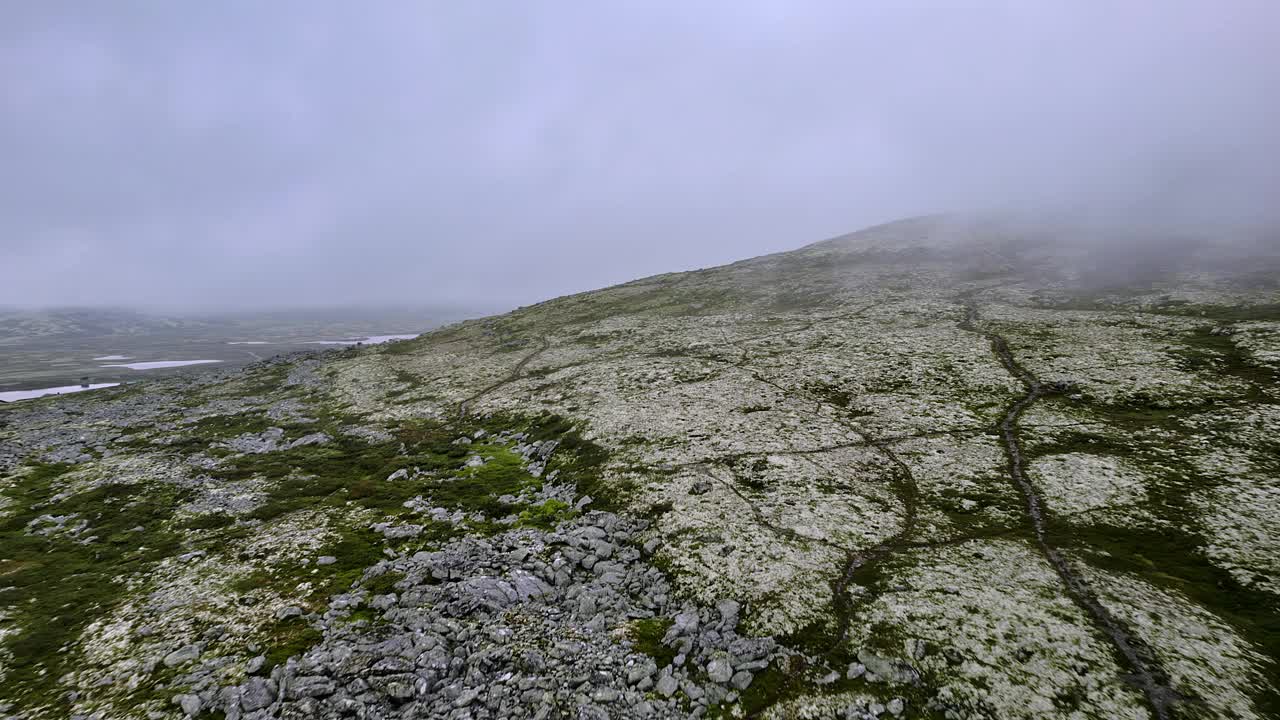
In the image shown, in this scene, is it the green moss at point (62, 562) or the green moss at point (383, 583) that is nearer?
the green moss at point (62, 562)

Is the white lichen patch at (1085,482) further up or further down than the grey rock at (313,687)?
further down

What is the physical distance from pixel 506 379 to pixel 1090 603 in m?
50.0

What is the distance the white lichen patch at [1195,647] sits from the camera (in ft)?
41.8

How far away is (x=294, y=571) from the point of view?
69.5 ft

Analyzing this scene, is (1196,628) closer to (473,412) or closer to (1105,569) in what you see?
(1105,569)

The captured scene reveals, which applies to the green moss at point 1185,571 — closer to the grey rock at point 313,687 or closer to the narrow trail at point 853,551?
the narrow trail at point 853,551

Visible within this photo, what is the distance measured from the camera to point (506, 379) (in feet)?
183

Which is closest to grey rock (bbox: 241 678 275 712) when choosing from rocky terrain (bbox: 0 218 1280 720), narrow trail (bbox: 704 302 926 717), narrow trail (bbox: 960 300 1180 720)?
rocky terrain (bbox: 0 218 1280 720)

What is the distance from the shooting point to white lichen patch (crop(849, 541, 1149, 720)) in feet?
42.7

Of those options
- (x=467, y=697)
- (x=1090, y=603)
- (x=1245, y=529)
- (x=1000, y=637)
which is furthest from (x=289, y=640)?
(x=1245, y=529)

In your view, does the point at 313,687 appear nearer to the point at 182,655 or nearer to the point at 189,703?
the point at 189,703

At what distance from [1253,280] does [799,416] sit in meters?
76.2

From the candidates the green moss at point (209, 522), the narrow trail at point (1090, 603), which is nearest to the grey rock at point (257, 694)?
the green moss at point (209, 522)

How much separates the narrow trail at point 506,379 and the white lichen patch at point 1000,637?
37936mm
